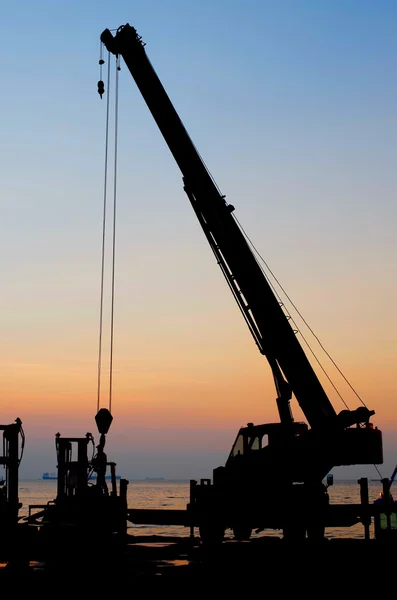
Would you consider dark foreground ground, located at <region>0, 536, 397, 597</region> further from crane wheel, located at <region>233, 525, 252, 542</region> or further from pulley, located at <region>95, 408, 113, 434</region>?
crane wheel, located at <region>233, 525, 252, 542</region>

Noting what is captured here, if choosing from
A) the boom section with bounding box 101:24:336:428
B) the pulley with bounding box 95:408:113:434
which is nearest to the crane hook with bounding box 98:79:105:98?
the boom section with bounding box 101:24:336:428

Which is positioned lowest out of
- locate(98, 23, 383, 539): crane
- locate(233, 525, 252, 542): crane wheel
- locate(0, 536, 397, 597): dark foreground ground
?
locate(233, 525, 252, 542): crane wheel

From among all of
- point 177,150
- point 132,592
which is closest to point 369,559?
point 132,592

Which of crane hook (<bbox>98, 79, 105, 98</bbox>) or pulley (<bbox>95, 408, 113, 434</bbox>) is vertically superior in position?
crane hook (<bbox>98, 79, 105, 98</bbox>)

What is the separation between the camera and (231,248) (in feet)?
90.8

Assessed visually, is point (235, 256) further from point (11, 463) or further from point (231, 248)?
point (11, 463)

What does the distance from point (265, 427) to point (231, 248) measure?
611 cm

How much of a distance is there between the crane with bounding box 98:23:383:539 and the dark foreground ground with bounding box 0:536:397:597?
4.20 m

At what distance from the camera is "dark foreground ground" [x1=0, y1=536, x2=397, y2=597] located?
1912cm

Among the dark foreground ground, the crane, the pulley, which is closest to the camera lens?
the dark foreground ground

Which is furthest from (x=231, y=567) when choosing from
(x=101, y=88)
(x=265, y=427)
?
(x=101, y=88)

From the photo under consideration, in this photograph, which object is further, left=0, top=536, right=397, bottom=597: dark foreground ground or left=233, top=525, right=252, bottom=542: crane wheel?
left=233, top=525, right=252, bottom=542: crane wheel

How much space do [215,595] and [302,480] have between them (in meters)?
8.76

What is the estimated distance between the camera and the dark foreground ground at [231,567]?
1912 centimetres
